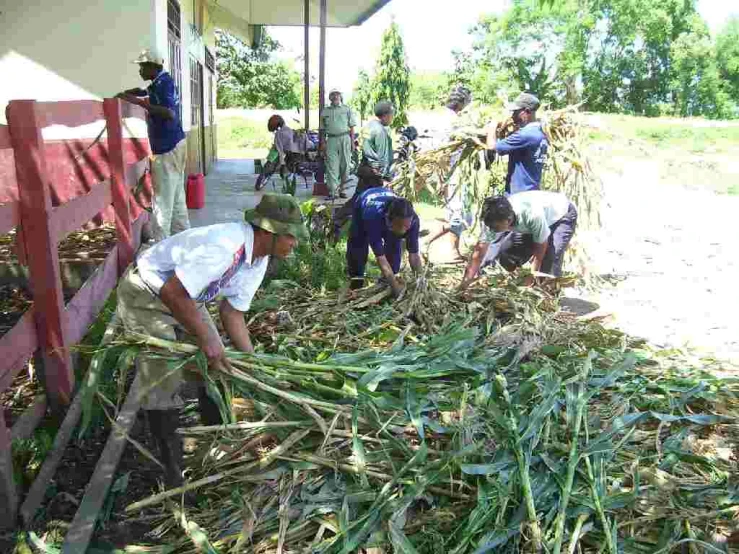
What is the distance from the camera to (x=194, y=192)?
954cm

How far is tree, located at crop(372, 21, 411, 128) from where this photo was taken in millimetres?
25406

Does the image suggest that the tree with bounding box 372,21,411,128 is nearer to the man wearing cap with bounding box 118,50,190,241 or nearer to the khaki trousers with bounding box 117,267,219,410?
the man wearing cap with bounding box 118,50,190,241

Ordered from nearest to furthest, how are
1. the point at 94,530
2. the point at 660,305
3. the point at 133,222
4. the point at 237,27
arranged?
1. the point at 94,530
2. the point at 133,222
3. the point at 660,305
4. the point at 237,27

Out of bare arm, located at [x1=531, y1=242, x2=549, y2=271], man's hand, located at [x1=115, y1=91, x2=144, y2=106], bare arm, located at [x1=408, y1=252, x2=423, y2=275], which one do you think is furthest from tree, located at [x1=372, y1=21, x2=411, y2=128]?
bare arm, located at [x1=408, y1=252, x2=423, y2=275]

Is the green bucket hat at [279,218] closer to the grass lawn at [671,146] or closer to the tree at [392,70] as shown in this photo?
the grass lawn at [671,146]

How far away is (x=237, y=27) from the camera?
743 inches

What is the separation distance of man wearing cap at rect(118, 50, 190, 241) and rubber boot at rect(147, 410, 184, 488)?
10.5 feet

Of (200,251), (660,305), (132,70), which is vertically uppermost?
(132,70)

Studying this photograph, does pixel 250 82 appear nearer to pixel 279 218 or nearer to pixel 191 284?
pixel 279 218

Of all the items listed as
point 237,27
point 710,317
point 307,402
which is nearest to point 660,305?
point 710,317

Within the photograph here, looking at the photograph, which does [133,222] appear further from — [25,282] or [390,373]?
[390,373]

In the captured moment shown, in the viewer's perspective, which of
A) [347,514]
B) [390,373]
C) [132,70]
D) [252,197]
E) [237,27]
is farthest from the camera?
[237,27]

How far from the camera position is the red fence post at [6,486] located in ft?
7.88

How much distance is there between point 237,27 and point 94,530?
1832 centimetres
